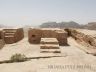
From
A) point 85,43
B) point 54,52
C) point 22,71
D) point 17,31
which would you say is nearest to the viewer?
point 22,71

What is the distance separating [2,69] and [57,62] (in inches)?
74.1

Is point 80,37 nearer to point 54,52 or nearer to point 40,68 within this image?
point 54,52

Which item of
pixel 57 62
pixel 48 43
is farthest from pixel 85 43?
pixel 57 62

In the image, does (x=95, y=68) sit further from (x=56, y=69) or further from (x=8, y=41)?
(x=8, y=41)

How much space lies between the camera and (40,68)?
515cm

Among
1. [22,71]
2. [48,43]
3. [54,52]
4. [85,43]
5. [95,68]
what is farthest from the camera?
[85,43]

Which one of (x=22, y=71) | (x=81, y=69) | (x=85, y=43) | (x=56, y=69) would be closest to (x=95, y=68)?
(x=81, y=69)

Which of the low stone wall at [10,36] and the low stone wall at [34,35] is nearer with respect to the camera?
the low stone wall at [34,35]

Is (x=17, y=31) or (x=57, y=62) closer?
(x=57, y=62)

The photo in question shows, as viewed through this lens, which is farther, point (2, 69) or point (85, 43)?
point (85, 43)

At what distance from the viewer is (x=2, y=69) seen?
199 inches

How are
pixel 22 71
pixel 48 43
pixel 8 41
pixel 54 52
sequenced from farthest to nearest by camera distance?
pixel 8 41 → pixel 48 43 → pixel 54 52 → pixel 22 71

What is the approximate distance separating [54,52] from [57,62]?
Answer: 1.41 meters

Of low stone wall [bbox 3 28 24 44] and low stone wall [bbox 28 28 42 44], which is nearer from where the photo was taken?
low stone wall [bbox 28 28 42 44]
